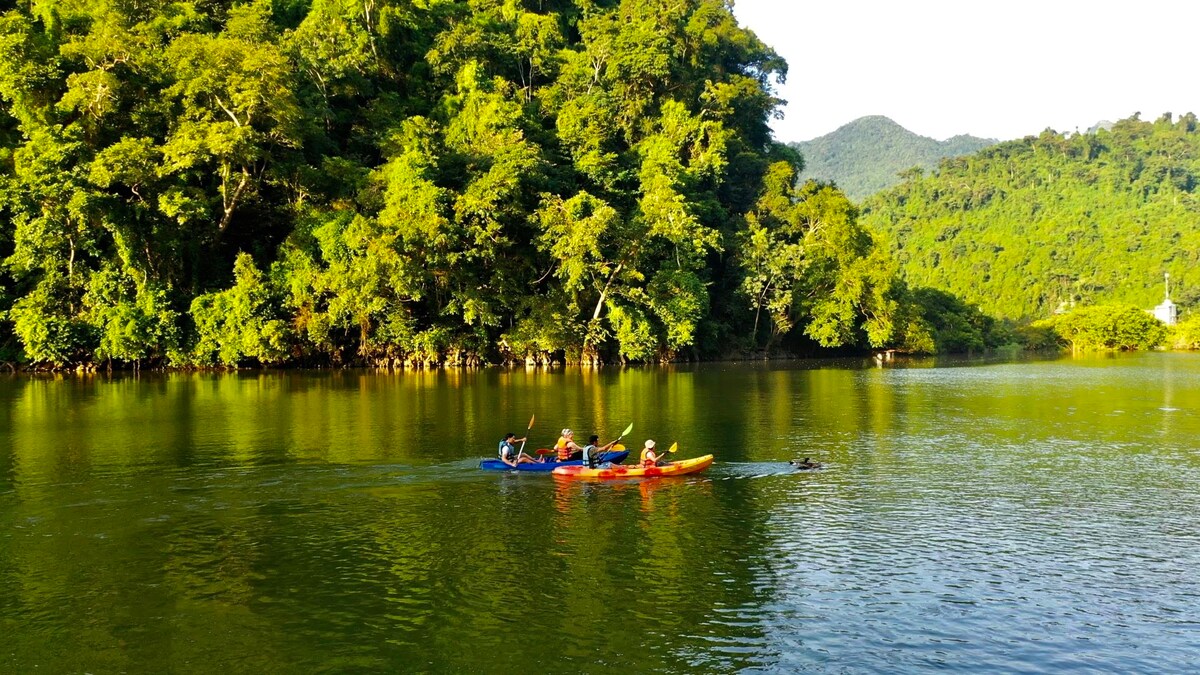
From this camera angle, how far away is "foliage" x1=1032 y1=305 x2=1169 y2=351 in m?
99.4

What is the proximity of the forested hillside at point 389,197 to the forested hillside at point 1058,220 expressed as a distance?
64.2 metres

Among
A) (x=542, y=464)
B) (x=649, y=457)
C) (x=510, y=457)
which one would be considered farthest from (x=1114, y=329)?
(x=510, y=457)

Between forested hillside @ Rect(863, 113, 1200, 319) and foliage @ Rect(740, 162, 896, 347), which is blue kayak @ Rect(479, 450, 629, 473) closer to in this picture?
foliage @ Rect(740, 162, 896, 347)

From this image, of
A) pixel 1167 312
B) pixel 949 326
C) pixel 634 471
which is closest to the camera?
pixel 634 471

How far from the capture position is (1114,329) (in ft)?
327

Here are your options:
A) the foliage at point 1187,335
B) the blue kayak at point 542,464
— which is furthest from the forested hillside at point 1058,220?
the blue kayak at point 542,464

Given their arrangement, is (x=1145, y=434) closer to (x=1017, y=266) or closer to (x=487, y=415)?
(x=487, y=415)

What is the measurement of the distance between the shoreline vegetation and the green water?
21429mm

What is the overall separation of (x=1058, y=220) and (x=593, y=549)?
153m

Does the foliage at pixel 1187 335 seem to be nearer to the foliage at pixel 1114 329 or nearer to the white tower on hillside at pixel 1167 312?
the foliage at pixel 1114 329

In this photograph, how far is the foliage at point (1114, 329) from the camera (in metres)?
99.4

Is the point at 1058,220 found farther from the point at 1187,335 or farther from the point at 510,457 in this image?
the point at 510,457

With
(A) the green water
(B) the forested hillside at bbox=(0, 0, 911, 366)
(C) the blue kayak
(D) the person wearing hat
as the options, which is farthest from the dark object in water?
(B) the forested hillside at bbox=(0, 0, 911, 366)

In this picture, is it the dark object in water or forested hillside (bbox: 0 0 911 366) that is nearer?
the dark object in water
